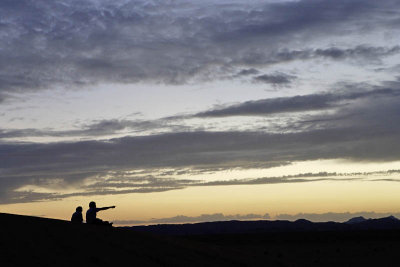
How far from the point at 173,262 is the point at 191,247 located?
4488 millimetres

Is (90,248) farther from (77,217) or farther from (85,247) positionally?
(77,217)

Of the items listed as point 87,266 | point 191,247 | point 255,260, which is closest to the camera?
point 87,266

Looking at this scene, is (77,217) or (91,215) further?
(91,215)

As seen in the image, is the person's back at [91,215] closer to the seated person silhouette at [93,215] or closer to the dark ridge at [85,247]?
the seated person silhouette at [93,215]

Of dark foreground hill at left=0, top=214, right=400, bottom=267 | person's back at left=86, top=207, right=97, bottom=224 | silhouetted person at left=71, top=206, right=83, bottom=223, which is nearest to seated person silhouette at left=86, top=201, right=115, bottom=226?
person's back at left=86, top=207, right=97, bottom=224

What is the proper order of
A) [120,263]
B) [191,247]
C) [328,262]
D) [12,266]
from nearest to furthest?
[12,266] → [120,263] → [191,247] → [328,262]

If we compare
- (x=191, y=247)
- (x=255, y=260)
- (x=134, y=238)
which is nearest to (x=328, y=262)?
(x=255, y=260)

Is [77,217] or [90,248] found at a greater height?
[77,217]

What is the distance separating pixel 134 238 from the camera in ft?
76.2

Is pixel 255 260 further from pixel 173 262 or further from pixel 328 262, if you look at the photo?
pixel 328 262

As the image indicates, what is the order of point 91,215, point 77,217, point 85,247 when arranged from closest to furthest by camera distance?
point 85,247, point 77,217, point 91,215

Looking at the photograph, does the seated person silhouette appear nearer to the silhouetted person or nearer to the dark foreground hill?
the silhouetted person

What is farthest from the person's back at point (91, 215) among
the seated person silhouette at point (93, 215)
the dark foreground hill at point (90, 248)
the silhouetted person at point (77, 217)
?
the dark foreground hill at point (90, 248)

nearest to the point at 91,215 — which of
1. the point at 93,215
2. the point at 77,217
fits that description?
the point at 93,215
